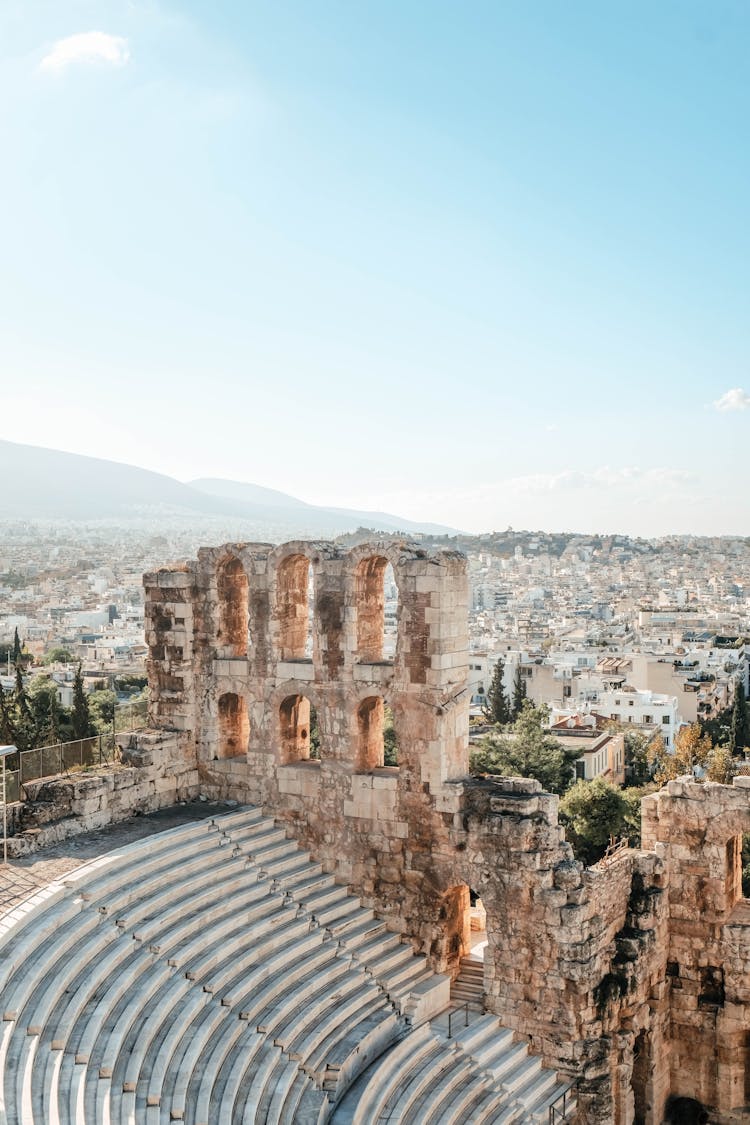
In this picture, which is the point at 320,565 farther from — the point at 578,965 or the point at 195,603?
the point at 578,965

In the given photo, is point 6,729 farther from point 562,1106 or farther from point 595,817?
point 562,1106

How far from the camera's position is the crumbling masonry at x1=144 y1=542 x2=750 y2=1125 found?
56.9ft

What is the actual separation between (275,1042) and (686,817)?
29.3 ft

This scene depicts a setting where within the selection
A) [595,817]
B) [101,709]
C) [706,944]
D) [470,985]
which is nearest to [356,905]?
[470,985]

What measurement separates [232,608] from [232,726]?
232 cm

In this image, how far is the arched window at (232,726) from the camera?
67.7 ft

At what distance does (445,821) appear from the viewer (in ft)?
59.0

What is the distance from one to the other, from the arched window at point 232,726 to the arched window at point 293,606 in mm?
1525

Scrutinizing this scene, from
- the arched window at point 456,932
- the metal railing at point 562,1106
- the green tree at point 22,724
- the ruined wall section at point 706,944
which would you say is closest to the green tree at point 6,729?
the green tree at point 22,724

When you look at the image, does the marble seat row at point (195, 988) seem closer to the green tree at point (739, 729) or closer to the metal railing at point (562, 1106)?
the metal railing at point (562, 1106)

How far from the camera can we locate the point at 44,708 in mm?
52906

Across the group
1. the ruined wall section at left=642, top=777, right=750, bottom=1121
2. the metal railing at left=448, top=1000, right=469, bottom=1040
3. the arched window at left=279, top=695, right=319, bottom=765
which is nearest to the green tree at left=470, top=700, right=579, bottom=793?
the ruined wall section at left=642, top=777, right=750, bottom=1121

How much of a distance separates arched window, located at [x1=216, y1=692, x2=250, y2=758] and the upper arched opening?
3.10 ft

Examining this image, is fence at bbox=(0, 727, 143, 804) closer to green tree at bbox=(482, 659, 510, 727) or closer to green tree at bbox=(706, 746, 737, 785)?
green tree at bbox=(706, 746, 737, 785)
